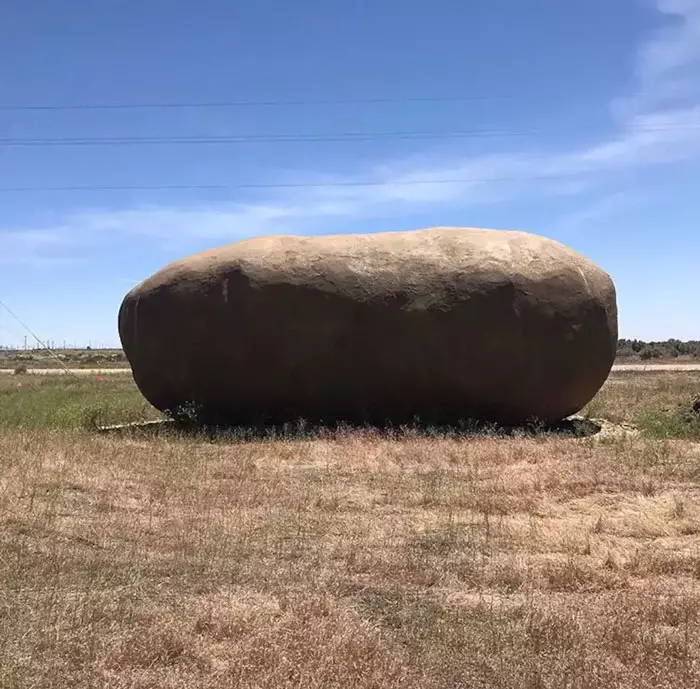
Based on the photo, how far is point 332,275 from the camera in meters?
14.0

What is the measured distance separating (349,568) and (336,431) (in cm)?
756

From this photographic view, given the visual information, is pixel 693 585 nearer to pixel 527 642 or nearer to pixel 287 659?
pixel 527 642

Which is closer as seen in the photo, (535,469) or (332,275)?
(535,469)

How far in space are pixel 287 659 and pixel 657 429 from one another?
437 inches

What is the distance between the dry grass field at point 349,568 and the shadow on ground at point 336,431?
172 centimetres

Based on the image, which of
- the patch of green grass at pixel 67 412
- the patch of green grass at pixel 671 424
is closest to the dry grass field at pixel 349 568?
the patch of green grass at pixel 671 424

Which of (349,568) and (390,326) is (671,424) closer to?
(390,326)

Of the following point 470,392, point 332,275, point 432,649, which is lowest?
point 432,649

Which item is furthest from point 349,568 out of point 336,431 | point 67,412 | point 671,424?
point 67,412

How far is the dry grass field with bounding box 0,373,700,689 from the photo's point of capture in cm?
430

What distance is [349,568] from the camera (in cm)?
607

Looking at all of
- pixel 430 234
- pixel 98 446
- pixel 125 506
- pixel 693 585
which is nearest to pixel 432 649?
pixel 693 585

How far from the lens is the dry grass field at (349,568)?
4.30 metres

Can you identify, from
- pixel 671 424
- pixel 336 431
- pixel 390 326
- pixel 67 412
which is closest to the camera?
pixel 336 431
